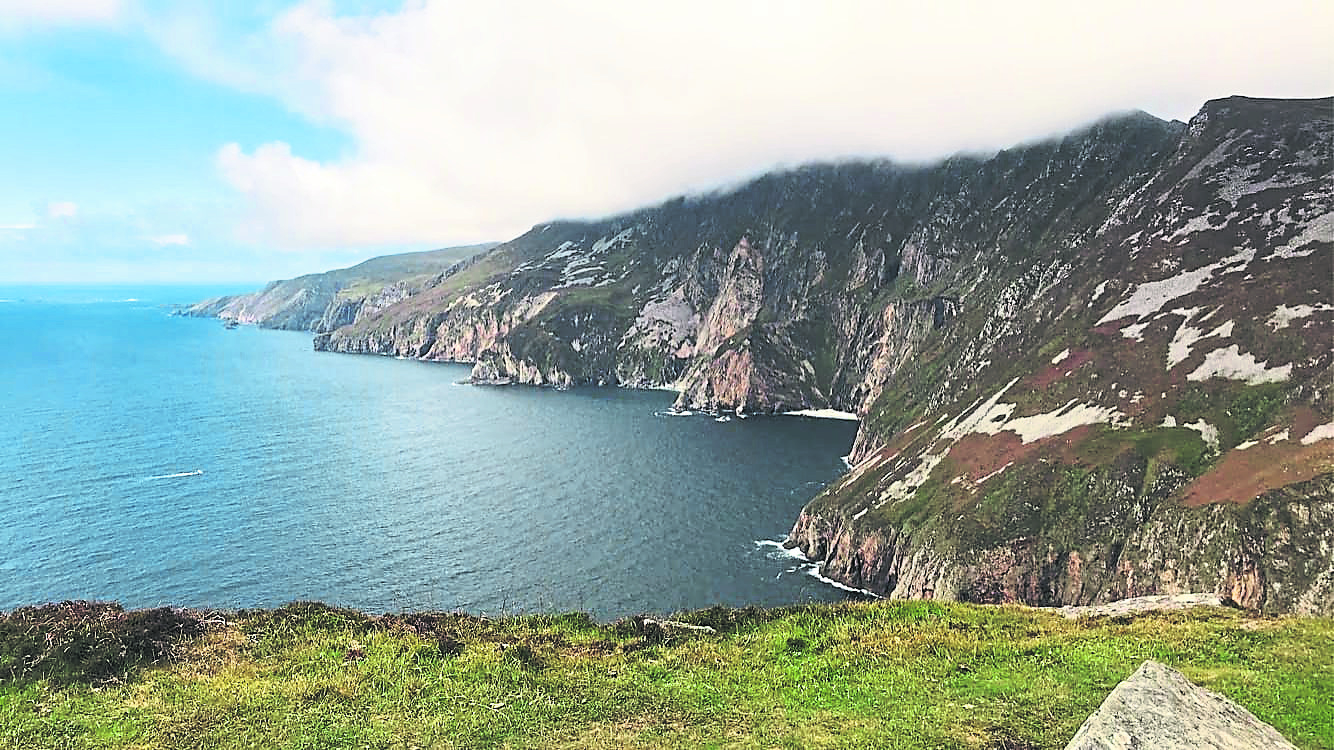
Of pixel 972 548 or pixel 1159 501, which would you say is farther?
pixel 972 548

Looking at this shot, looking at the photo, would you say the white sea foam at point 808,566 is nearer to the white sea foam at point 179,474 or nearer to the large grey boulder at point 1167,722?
the large grey boulder at point 1167,722

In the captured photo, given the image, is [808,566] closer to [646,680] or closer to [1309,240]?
[1309,240]

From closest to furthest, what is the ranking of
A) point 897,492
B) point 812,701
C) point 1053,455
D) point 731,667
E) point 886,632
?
1. point 812,701
2. point 731,667
3. point 886,632
4. point 1053,455
5. point 897,492

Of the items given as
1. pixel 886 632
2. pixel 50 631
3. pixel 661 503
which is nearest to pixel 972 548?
pixel 661 503

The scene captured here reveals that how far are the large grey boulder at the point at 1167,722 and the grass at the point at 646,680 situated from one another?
13.1 ft

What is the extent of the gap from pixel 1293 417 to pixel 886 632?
86854 millimetres

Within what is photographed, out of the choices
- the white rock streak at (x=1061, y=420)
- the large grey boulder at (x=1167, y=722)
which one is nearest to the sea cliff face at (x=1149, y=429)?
the white rock streak at (x=1061, y=420)

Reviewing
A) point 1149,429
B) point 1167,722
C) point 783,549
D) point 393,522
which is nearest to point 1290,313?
point 1149,429

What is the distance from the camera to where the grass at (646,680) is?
2048cm

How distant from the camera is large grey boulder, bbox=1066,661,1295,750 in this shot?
1445 cm

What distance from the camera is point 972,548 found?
3976 inches

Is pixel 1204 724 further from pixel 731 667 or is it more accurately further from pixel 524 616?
pixel 524 616

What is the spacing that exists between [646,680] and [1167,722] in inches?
551

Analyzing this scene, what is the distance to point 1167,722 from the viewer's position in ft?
48.9
